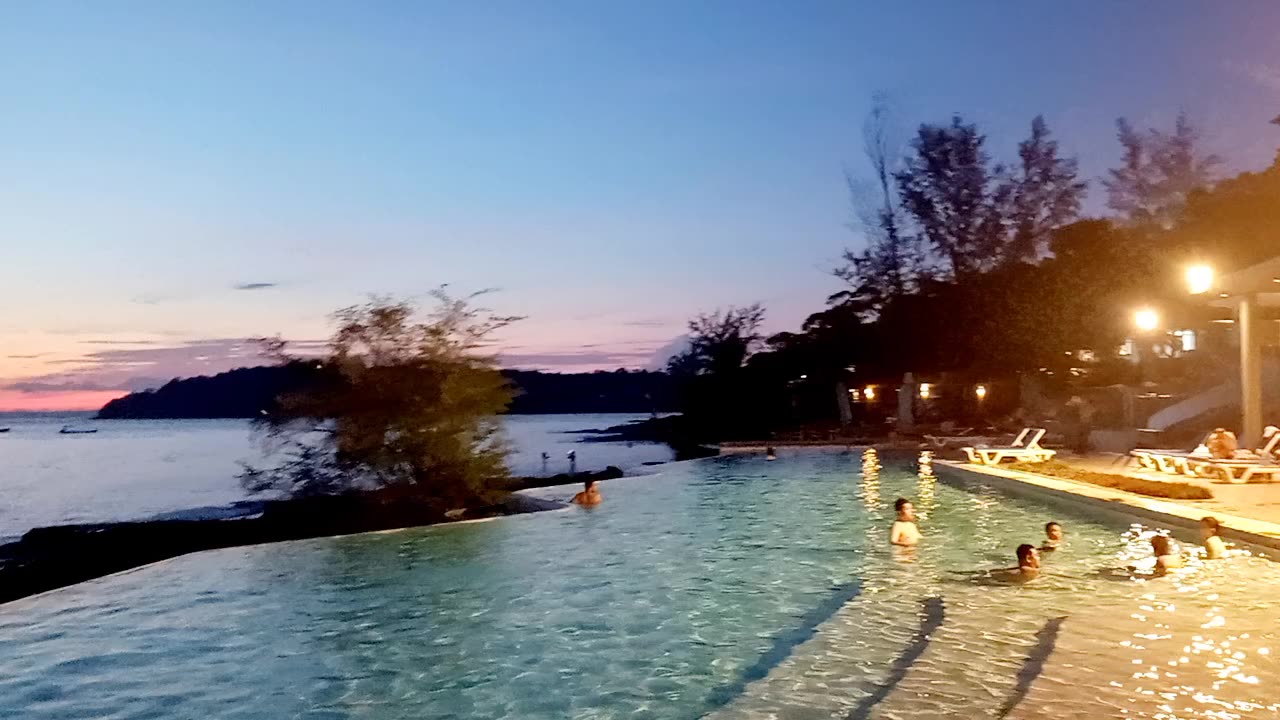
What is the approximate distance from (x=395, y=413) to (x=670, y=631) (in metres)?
12.5

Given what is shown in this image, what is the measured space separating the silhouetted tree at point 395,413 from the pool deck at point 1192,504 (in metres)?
11.1

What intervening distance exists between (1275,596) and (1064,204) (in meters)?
36.3

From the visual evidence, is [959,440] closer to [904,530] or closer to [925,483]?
[925,483]

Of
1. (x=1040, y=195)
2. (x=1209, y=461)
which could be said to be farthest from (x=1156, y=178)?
(x=1209, y=461)

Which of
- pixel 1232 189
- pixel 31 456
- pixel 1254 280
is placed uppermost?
pixel 1232 189

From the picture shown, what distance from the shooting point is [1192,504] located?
13484 millimetres

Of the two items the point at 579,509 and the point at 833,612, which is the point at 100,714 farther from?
the point at 579,509

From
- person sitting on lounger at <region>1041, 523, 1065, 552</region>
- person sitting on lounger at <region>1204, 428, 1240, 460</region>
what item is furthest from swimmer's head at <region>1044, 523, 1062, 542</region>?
person sitting on lounger at <region>1204, 428, 1240, 460</region>

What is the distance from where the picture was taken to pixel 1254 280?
15.8 metres

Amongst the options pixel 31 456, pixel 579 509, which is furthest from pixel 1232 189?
pixel 31 456

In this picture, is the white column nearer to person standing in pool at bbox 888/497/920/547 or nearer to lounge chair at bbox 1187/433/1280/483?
lounge chair at bbox 1187/433/1280/483

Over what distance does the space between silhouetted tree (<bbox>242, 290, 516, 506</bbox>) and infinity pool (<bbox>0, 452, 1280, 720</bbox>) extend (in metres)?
4.43

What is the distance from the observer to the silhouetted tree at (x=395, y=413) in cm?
2091

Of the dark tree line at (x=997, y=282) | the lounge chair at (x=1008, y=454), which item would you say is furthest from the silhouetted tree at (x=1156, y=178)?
the lounge chair at (x=1008, y=454)
